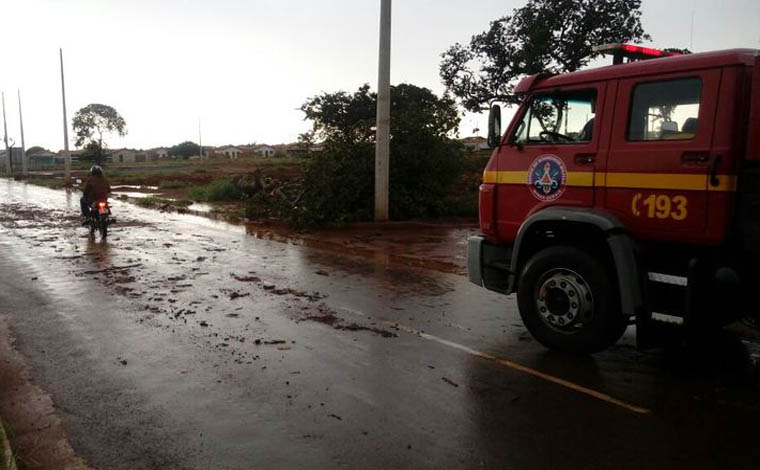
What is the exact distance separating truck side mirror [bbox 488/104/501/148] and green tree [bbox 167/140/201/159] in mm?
150719

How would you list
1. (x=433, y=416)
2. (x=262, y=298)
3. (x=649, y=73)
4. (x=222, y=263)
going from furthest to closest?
(x=222, y=263), (x=262, y=298), (x=649, y=73), (x=433, y=416)

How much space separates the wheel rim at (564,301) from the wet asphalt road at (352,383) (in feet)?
1.05

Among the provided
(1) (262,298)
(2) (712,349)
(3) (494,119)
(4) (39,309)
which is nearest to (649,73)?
(3) (494,119)

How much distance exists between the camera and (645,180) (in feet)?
16.5

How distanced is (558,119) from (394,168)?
11373 mm

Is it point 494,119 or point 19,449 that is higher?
point 494,119

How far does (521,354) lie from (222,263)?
643 centimetres

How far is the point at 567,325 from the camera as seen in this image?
5.50 metres

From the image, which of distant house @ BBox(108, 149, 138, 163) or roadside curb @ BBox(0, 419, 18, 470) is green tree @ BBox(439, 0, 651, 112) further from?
distant house @ BBox(108, 149, 138, 163)

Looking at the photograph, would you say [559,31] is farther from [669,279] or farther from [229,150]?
[229,150]

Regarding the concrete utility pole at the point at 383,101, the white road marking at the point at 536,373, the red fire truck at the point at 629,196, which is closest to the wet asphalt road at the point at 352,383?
the white road marking at the point at 536,373

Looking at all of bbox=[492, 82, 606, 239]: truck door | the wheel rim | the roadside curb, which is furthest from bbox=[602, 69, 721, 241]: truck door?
the roadside curb

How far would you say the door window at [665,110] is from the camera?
15.8ft

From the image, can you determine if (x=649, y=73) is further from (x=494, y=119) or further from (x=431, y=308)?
(x=431, y=308)
